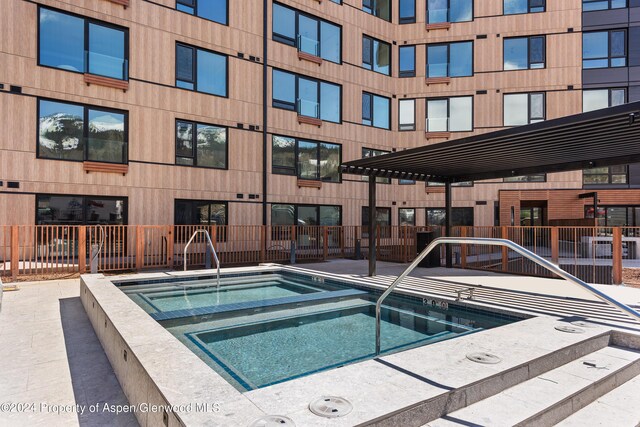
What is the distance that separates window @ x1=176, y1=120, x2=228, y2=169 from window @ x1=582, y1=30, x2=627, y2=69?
1970 centimetres

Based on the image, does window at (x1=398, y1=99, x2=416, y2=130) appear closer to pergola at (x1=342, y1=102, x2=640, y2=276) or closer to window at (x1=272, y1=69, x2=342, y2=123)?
window at (x1=272, y1=69, x2=342, y2=123)

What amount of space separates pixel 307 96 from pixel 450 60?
905cm

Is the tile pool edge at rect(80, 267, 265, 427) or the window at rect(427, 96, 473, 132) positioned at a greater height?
the window at rect(427, 96, 473, 132)

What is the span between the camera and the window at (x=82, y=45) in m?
13.0

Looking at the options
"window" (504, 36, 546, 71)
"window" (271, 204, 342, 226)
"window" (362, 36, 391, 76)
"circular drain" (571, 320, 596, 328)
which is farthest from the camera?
"window" (362, 36, 391, 76)

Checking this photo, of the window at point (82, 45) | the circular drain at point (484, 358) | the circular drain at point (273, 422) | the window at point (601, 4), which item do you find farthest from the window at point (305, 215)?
the window at point (601, 4)

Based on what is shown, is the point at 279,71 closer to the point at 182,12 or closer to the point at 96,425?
A: the point at 182,12

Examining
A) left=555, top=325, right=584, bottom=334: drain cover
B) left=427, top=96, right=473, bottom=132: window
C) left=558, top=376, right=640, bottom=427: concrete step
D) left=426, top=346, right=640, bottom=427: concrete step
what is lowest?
left=558, top=376, right=640, bottom=427: concrete step

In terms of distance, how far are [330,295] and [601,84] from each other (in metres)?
21.6

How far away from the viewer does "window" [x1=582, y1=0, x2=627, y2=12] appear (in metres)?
20.9

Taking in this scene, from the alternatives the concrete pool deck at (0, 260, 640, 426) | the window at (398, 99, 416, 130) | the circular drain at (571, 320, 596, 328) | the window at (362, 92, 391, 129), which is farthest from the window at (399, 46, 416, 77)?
the circular drain at (571, 320, 596, 328)

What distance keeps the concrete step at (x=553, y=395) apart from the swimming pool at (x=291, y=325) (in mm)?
1549

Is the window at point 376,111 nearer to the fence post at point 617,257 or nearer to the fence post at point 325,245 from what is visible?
the fence post at point 325,245

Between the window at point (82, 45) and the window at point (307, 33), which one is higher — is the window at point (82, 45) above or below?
below
